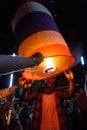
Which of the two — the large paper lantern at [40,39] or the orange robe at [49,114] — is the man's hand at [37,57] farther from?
the orange robe at [49,114]

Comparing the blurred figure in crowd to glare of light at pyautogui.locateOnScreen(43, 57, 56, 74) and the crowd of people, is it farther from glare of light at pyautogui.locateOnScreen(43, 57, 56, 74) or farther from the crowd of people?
glare of light at pyautogui.locateOnScreen(43, 57, 56, 74)

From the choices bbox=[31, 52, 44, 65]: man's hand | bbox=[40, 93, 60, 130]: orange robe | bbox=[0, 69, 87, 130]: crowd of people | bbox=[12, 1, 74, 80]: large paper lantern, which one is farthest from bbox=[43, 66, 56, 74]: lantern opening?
bbox=[40, 93, 60, 130]: orange robe

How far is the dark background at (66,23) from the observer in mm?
2812

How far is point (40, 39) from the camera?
1274mm

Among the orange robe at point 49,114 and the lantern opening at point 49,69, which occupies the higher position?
the lantern opening at point 49,69

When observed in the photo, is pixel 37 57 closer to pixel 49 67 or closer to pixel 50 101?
pixel 49 67

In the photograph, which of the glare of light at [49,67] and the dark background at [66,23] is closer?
the glare of light at [49,67]

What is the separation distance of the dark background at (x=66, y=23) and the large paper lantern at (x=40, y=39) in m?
1.20

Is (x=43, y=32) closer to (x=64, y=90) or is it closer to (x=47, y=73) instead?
(x=47, y=73)

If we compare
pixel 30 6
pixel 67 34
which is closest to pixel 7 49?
pixel 67 34

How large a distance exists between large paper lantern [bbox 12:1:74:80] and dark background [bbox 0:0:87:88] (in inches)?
47.3

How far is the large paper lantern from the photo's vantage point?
1.26 metres

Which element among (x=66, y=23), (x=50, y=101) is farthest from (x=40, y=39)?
(x=66, y=23)

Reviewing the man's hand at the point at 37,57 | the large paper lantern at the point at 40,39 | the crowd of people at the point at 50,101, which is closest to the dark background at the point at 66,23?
the crowd of people at the point at 50,101
